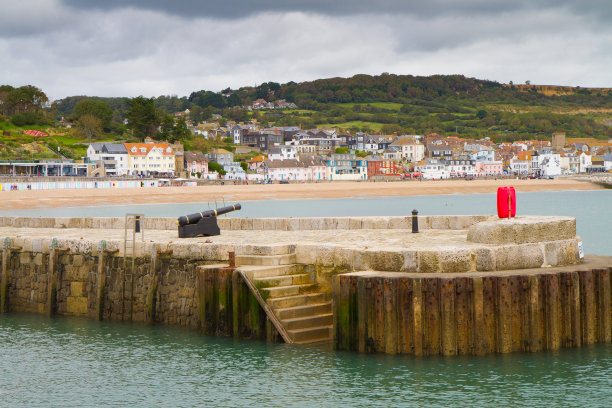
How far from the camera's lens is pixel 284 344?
15.3 meters

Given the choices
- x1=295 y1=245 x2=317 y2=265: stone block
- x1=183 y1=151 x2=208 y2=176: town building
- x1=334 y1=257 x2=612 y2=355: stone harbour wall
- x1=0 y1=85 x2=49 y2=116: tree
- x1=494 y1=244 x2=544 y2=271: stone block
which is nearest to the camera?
x1=334 y1=257 x2=612 y2=355: stone harbour wall

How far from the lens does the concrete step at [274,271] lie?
51.1 ft

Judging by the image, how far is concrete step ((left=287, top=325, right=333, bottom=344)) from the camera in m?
15.3

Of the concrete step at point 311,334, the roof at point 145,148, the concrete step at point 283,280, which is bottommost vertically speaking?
the concrete step at point 311,334

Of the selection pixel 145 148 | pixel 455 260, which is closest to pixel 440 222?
pixel 455 260

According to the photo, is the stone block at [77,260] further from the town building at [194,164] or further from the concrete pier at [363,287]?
the town building at [194,164]

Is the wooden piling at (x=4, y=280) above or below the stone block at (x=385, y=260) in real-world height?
below

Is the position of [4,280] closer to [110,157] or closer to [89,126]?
[110,157]

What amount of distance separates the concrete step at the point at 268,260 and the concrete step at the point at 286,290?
0.74 m

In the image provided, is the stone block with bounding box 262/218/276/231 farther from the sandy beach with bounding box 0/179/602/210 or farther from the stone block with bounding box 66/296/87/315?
the sandy beach with bounding box 0/179/602/210

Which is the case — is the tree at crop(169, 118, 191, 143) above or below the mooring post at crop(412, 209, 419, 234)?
above

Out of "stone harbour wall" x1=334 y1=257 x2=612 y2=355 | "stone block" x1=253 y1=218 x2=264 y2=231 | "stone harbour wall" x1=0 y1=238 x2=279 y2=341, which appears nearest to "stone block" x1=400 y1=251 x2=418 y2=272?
"stone harbour wall" x1=334 y1=257 x2=612 y2=355

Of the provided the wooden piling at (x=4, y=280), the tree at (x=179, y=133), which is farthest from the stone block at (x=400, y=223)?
the tree at (x=179, y=133)

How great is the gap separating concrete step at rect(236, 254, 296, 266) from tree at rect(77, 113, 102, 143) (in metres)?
154
